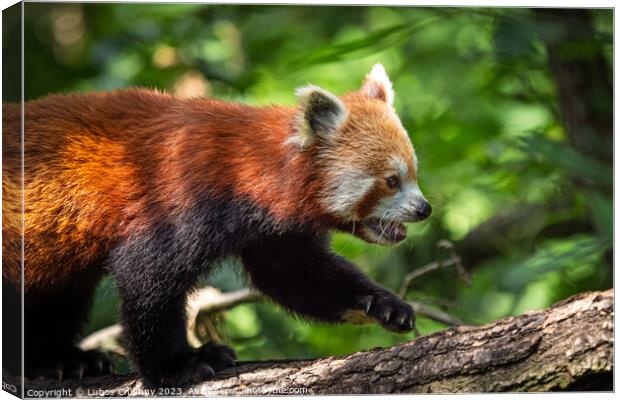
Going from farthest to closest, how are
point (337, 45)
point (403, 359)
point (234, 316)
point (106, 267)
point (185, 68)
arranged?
1. point (185, 68)
2. point (234, 316)
3. point (337, 45)
4. point (106, 267)
5. point (403, 359)

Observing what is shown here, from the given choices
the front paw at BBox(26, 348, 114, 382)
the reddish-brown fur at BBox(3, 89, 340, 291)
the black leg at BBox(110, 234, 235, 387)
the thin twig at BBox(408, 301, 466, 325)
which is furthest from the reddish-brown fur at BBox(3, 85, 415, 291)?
the thin twig at BBox(408, 301, 466, 325)

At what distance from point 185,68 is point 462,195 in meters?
1.89

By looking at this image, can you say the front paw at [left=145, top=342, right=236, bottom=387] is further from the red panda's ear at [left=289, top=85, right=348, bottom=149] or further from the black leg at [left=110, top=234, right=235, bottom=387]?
the red panda's ear at [left=289, top=85, right=348, bottom=149]

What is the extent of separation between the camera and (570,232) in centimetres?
582

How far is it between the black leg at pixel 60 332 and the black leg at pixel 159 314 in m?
0.35

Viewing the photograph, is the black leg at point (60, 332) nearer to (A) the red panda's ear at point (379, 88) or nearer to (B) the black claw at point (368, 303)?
(B) the black claw at point (368, 303)

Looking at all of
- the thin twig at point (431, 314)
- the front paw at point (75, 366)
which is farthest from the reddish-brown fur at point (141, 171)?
the thin twig at point (431, 314)

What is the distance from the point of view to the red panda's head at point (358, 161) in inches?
169

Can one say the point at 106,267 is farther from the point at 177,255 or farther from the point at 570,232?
the point at 570,232

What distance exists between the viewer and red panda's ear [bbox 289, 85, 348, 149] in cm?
425

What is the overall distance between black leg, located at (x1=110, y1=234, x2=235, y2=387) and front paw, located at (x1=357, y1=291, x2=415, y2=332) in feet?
2.44

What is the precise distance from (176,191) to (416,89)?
5.97 feet

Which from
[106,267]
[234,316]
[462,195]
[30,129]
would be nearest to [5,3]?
[30,129]

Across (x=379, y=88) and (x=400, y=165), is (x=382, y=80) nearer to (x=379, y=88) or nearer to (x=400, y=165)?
(x=379, y=88)
